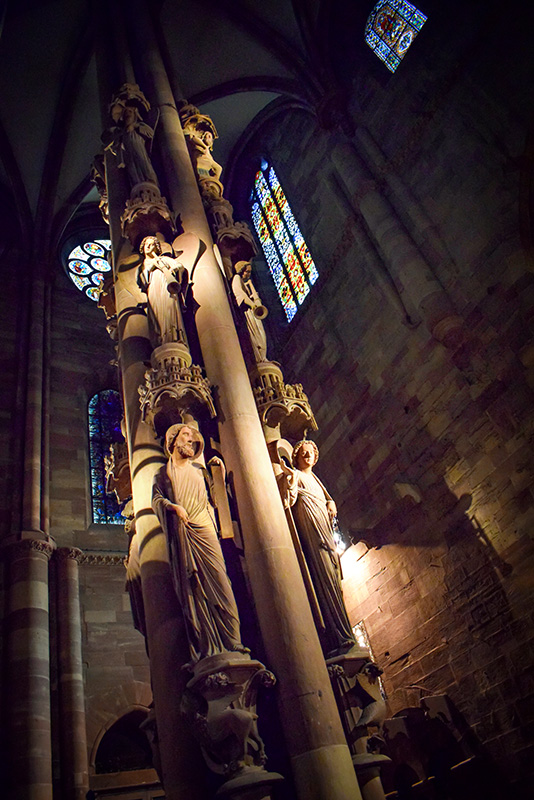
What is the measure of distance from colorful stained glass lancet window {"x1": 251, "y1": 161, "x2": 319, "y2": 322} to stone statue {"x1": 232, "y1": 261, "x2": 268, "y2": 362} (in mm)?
6254

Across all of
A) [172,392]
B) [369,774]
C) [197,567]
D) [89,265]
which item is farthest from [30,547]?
[89,265]

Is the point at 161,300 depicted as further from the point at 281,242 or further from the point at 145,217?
the point at 281,242

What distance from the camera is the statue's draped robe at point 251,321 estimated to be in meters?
5.83

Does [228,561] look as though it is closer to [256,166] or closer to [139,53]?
[139,53]

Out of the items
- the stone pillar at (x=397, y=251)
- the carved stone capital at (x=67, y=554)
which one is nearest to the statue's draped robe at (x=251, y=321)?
the stone pillar at (x=397, y=251)

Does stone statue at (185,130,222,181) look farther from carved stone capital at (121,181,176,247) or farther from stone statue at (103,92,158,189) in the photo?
carved stone capital at (121,181,176,247)

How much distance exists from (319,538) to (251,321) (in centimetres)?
218

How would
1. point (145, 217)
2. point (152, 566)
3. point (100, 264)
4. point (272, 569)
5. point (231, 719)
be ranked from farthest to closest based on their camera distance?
point (100, 264), point (145, 217), point (152, 566), point (272, 569), point (231, 719)

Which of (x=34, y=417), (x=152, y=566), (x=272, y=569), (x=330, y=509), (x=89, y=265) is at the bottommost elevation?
(x=272, y=569)

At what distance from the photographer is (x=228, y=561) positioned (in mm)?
4492

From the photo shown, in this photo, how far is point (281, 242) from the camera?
13.7 meters

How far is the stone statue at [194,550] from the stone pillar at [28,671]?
5187mm

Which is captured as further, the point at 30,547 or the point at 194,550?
the point at 30,547

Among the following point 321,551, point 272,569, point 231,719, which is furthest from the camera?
point 321,551
